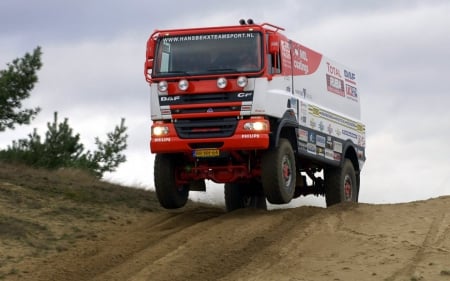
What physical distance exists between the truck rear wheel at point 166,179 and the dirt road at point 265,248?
440 millimetres

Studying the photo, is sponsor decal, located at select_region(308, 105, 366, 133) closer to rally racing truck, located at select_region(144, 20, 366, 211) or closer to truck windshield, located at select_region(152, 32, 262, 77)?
rally racing truck, located at select_region(144, 20, 366, 211)

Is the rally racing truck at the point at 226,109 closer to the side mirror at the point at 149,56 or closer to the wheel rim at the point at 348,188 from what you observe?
the side mirror at the point at 149,56

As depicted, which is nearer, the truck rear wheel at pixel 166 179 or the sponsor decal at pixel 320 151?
the truck rear wheel at pixel 166 179

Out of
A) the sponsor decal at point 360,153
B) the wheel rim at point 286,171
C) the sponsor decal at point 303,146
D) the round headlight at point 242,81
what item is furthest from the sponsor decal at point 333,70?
the round headlight at point 242,81

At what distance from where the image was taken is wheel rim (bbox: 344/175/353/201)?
2167cm

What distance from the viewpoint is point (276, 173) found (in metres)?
17.4

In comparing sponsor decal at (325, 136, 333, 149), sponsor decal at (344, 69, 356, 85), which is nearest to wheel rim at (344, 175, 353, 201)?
sponsor decal at (325, 136, 333, 149)

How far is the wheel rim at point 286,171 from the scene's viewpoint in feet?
58.8

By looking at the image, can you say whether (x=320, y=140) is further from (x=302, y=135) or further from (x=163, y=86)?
(x=163, y=86)

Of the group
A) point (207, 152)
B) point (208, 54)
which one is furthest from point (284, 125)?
point (208, 54)

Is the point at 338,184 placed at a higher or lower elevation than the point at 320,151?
lower

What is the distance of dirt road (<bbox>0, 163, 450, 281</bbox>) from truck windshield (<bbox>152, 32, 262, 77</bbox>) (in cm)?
268

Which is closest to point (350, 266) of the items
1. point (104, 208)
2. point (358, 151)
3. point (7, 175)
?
point (104, 208)

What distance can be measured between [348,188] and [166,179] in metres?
5.33
